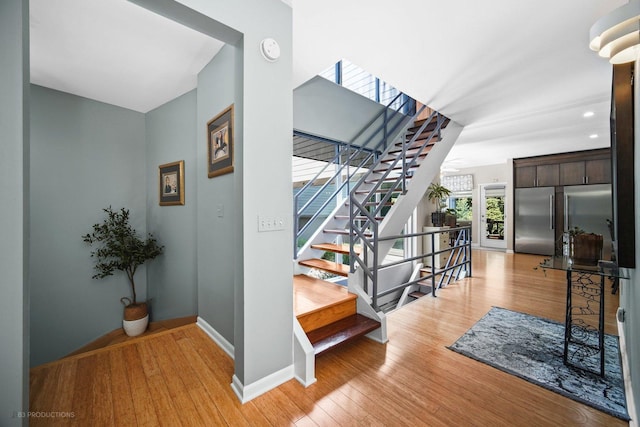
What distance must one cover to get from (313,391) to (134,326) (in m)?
2.53

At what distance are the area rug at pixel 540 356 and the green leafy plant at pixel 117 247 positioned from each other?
342cm

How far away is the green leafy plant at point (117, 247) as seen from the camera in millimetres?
3029

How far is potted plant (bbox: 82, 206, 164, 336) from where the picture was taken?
304cm

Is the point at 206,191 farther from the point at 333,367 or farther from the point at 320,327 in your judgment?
the point at 333,367

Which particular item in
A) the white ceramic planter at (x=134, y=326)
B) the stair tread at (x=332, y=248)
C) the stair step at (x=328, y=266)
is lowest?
the white ceramic planter at (x=134, y=326)

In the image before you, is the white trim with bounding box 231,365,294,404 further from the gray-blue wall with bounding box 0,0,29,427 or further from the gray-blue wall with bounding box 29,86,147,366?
the gray-blue wall with bounding box 29,86,147,366

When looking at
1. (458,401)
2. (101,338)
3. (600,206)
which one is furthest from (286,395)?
(600,206)

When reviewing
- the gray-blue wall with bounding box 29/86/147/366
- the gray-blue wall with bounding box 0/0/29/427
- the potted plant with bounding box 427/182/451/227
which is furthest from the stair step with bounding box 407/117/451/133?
the gray-blue wall with bounding box 0/0/29/427

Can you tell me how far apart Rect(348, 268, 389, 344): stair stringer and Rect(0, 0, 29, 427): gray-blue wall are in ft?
7.11

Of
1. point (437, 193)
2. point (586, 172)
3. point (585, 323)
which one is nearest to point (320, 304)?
point (585, 323)

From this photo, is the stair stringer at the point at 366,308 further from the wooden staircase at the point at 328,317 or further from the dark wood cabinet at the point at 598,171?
the dark wood cabinet at the point at 598,171

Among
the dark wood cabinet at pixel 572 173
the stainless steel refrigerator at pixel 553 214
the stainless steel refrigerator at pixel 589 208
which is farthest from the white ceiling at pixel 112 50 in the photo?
the dark wood cabinet at pixel 572 173

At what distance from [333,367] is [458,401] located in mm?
832

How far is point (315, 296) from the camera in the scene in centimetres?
253
